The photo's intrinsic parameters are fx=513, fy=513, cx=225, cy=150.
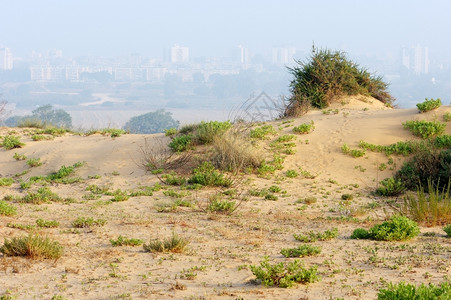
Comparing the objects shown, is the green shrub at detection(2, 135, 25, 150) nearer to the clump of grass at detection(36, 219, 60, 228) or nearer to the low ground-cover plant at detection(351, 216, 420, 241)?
the clump of grass at detection(36, 219, 60, 228)

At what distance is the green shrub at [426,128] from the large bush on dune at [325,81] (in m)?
4.00

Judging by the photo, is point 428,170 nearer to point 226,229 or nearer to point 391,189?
point 391,189

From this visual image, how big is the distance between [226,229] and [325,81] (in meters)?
11.8

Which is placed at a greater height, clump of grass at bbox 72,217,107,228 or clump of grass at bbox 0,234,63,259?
clump of grass at bbox 0,234,63,259

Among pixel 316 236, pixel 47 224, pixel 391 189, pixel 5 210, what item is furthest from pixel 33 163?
pixel 316 236

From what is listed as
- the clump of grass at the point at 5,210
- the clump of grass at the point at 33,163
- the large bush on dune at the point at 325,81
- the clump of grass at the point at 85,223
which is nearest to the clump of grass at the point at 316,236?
the clump of grass at the point at 85,223

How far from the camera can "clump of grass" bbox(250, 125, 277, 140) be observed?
14383 mm

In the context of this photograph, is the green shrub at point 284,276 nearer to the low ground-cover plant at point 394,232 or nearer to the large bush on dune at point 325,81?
the low ground-cover plant at point 394,232

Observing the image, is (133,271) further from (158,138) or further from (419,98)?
(419,98)

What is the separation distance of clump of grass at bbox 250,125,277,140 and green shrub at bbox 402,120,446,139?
3838 millimetres

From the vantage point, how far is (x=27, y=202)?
10.1 meters

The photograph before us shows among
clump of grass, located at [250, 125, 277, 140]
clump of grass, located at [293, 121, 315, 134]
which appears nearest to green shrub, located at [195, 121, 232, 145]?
clump of grass, located at [250, 125, 277, 140]

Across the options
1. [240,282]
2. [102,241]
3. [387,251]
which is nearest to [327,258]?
[387,251]

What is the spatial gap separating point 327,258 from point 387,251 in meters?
0.85
